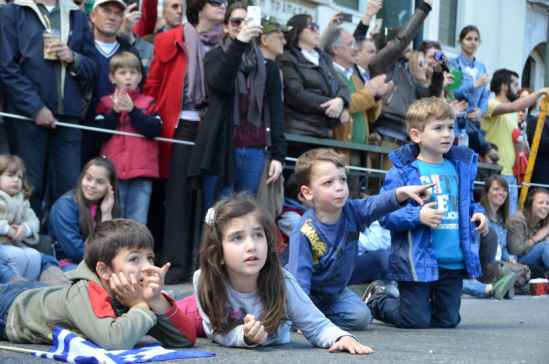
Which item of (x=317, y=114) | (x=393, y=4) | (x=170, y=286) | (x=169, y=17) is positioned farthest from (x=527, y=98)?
(x=170, y=286)

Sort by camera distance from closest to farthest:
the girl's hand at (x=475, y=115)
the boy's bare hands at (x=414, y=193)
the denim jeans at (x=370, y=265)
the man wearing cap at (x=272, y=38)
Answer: the boy's bare hands at (x=414, y=193)
the denim jeans at (x=370, y=265)
the man wearing cap at (x=272, y=38)
the girl's hand at (x=475, y=115)

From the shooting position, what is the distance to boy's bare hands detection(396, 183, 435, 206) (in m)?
4.30

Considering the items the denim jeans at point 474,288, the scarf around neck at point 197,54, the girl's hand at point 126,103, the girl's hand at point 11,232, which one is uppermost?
the scarf around neck at point 197,54

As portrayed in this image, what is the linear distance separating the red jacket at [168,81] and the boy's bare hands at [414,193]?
8.98 ft

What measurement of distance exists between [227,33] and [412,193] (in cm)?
280

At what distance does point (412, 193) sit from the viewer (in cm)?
431

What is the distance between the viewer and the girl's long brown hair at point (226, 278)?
149 inches

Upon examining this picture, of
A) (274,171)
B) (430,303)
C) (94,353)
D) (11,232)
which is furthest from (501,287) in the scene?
(94,353)

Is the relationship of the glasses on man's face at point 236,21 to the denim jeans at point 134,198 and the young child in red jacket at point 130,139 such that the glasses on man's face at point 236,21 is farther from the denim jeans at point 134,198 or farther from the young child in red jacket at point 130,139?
the denim jeans at point 134,198

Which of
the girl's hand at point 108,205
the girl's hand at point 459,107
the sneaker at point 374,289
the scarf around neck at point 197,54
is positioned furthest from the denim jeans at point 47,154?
the girl's hand at point 459,107

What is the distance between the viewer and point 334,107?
25.0 ft

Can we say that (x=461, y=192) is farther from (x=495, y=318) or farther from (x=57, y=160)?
(x=57, y=160)

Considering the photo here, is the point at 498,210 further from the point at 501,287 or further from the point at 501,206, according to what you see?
the point at 501,287

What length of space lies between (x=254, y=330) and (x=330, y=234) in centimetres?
130
